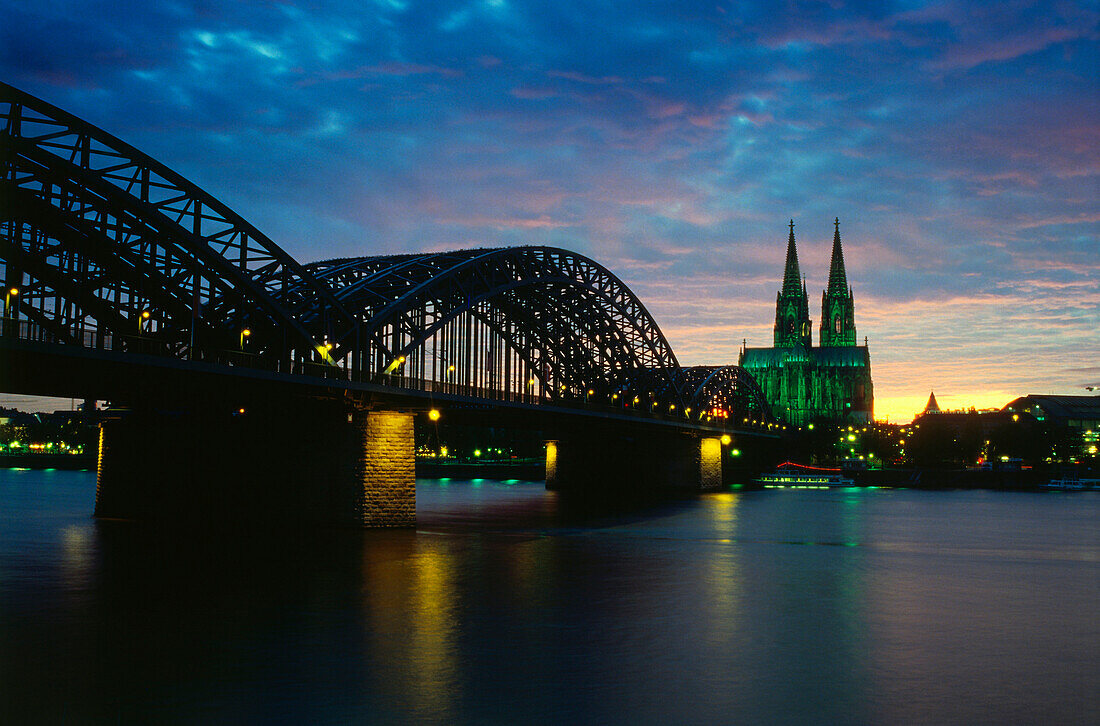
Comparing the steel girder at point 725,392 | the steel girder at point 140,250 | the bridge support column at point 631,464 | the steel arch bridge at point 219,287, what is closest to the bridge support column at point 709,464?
the bridge support column at point 631,464

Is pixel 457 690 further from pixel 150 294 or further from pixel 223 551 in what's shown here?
pixel 150 294

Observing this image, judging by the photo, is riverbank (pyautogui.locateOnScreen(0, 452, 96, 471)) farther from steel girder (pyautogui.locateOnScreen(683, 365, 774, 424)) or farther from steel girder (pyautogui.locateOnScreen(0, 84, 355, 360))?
steel girder (pyautogui.locateOnScreen(0, 84, 355, 360))

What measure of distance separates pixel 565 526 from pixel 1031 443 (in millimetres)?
131193

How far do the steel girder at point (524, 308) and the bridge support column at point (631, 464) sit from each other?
6.51 meters

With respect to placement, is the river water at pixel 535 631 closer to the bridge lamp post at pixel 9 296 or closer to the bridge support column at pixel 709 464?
the bridge lamp post at pixel 9 296

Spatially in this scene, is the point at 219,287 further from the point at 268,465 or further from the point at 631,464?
the point at 631,464

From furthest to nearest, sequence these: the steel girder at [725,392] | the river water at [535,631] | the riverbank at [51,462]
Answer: the riverbank at [51,462], the steel girder at [725,392], the river water at [535,631]

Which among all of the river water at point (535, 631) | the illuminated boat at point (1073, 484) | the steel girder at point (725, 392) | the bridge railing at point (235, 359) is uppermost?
the steel girder at point (725, 392)

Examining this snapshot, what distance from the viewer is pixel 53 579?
29.5 metres

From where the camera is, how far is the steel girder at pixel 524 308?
5728 cm

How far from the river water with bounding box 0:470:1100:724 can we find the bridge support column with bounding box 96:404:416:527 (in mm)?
2497

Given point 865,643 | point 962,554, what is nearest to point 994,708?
point 865,643

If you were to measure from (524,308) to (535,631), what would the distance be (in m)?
63.3

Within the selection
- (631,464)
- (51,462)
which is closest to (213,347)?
(631,464)
